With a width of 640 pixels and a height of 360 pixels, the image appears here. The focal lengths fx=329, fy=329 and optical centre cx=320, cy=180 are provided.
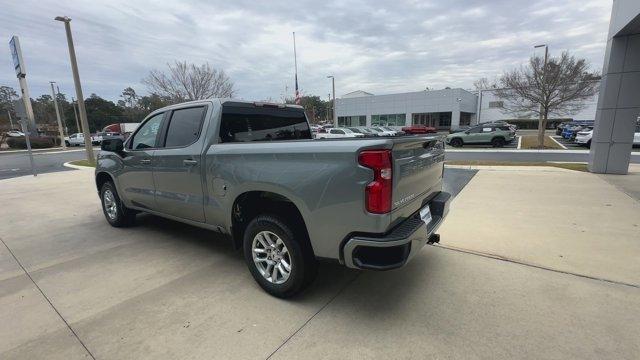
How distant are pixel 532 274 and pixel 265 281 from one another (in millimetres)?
2756

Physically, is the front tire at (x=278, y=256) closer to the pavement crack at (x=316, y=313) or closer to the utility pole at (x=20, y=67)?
the pavement crack at (x=316, y=313)

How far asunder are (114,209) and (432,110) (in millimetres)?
50916

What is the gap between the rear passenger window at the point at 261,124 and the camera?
3670 mm

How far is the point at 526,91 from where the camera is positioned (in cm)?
2139

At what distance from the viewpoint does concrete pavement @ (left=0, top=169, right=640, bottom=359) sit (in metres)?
2.45

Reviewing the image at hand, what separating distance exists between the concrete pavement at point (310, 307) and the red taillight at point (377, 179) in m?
1.04

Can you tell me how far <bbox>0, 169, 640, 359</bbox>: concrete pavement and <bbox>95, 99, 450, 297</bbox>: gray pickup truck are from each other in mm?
479

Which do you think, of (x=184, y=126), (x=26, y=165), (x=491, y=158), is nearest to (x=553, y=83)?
(x=491, y=158)

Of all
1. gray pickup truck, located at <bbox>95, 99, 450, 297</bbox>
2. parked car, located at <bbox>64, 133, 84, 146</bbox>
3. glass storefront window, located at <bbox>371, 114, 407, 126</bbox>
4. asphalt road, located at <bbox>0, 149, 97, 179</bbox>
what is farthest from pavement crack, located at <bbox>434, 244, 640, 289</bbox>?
glass storefront window, located at <bbox>371, 114, 407, 126</bbox>

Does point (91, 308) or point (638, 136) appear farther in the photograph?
point (638, 136)

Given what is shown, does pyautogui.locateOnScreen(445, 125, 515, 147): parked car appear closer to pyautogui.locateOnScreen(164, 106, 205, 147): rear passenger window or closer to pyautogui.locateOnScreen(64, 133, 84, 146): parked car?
pyautogui.locateOnScreen(164, 106, 205, 147): rear passenger window

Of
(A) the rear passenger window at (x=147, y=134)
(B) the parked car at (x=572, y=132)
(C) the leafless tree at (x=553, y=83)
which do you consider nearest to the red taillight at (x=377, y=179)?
(A) the rear passenger window at (x=147, y=134)

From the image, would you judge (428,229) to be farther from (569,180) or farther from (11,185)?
(11,185)

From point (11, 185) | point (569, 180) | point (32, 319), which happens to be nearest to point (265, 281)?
point (32, 319)
